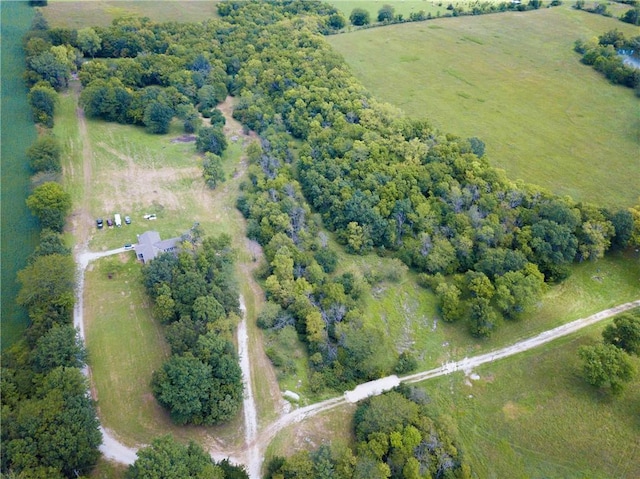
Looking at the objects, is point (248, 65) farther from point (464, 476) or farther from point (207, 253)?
point (464, 476)

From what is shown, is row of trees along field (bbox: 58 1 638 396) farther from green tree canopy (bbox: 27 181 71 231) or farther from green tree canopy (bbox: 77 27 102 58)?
green tree canopy (bbox: 27 181 71 231)

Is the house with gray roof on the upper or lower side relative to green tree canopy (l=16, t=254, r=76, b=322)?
lower

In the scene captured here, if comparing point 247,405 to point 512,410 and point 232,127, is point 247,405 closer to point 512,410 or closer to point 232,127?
point 512,410

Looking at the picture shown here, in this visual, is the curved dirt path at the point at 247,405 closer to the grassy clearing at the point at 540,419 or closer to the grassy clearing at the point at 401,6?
the grassy clearing at the point at 540,419

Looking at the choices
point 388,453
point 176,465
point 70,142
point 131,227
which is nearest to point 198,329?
point 176,465

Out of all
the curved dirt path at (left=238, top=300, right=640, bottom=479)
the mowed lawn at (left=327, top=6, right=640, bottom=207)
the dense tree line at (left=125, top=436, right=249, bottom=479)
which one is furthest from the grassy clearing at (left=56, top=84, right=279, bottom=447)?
the mowed lawn at (left=327, top=6, right=640, bottom=207)

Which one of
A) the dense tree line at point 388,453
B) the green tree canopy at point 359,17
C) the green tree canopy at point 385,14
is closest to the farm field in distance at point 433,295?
the dense tree line at point 388,453
